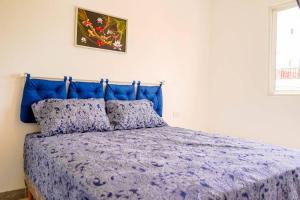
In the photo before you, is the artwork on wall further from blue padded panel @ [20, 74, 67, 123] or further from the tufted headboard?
blue padded panel @ [20, 74, 67, 123]

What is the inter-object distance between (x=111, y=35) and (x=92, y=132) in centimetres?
121

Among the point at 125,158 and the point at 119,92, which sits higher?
the point at 119,92

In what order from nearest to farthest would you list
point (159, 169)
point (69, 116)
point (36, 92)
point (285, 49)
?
point (159, 169) → point (69, 116) → point (36, 92) → point (285, 49)

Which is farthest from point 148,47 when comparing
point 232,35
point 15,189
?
point 15,189

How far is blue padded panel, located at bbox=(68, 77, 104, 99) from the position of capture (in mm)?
2484

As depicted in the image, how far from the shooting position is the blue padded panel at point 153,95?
9.89ft

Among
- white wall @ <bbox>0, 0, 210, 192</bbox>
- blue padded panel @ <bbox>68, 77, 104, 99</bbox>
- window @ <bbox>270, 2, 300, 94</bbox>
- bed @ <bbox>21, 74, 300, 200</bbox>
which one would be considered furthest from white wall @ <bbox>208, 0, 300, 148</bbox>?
blue padded panel @ <bbox>68, 77, 104, 99</bbox>

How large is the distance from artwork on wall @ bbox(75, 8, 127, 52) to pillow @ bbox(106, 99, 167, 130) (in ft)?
2.28

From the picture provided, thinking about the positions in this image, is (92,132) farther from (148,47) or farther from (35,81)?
(148,47)

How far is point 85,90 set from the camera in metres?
2.54

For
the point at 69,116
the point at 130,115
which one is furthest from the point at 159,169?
the point at 130,115

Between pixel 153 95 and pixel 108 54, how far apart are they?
802 millimetres

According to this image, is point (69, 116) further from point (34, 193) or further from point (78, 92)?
point (34, 193)

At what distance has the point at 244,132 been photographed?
3.40 m
